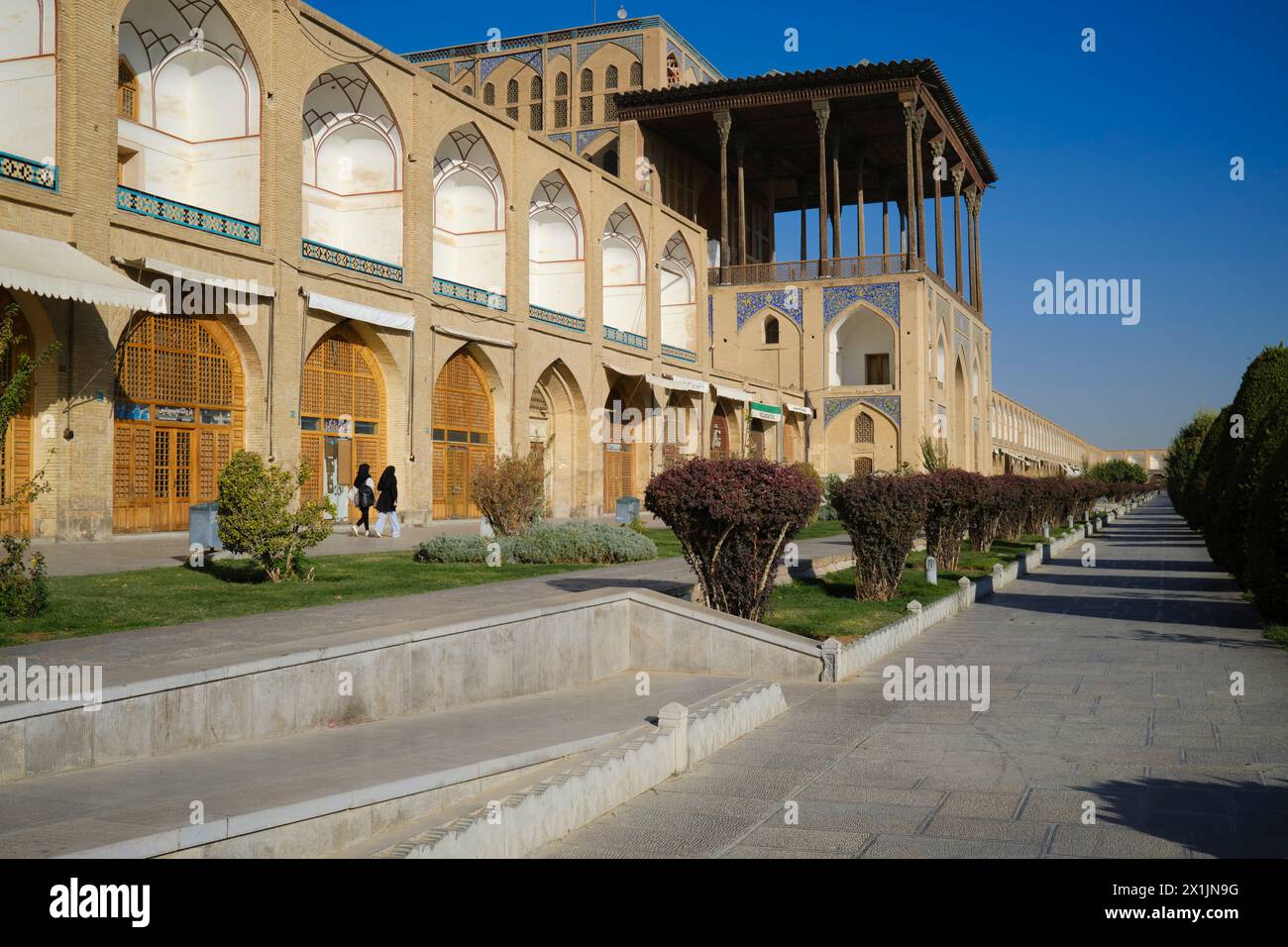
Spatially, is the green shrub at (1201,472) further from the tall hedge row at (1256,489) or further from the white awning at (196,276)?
the white awning at (196,276)

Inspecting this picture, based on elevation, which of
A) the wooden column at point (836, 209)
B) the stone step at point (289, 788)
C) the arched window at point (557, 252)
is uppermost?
the wooden column at point (836, 209)

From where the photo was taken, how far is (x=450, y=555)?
45.2 feet

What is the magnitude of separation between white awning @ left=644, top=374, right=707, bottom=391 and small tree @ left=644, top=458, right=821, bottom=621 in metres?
20.9

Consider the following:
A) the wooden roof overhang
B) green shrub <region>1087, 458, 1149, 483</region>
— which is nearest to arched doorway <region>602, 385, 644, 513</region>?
the wooden roof overhang

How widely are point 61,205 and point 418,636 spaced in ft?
34.8

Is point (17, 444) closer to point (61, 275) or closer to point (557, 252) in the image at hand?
point (61, 275)

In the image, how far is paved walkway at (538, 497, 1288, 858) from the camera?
4.25m

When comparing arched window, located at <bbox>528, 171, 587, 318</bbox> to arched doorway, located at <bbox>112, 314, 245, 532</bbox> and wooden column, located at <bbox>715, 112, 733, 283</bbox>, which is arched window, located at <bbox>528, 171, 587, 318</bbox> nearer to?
arched doorway, located at <bbox>112, 314, 245, 532</bbox>

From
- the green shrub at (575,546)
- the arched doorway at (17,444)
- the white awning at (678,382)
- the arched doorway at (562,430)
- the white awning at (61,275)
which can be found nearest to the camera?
the white awning at (61,275)

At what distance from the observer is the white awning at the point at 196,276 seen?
15.1 m

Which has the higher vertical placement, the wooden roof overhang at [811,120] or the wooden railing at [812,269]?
the wooden roof overhang at [811,120]

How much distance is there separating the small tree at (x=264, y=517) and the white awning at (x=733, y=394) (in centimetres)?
2439

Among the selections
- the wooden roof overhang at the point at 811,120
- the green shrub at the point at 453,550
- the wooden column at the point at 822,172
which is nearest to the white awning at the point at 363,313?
the green shrub at the point at 453,550

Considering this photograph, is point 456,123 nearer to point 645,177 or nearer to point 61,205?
point 61,205
